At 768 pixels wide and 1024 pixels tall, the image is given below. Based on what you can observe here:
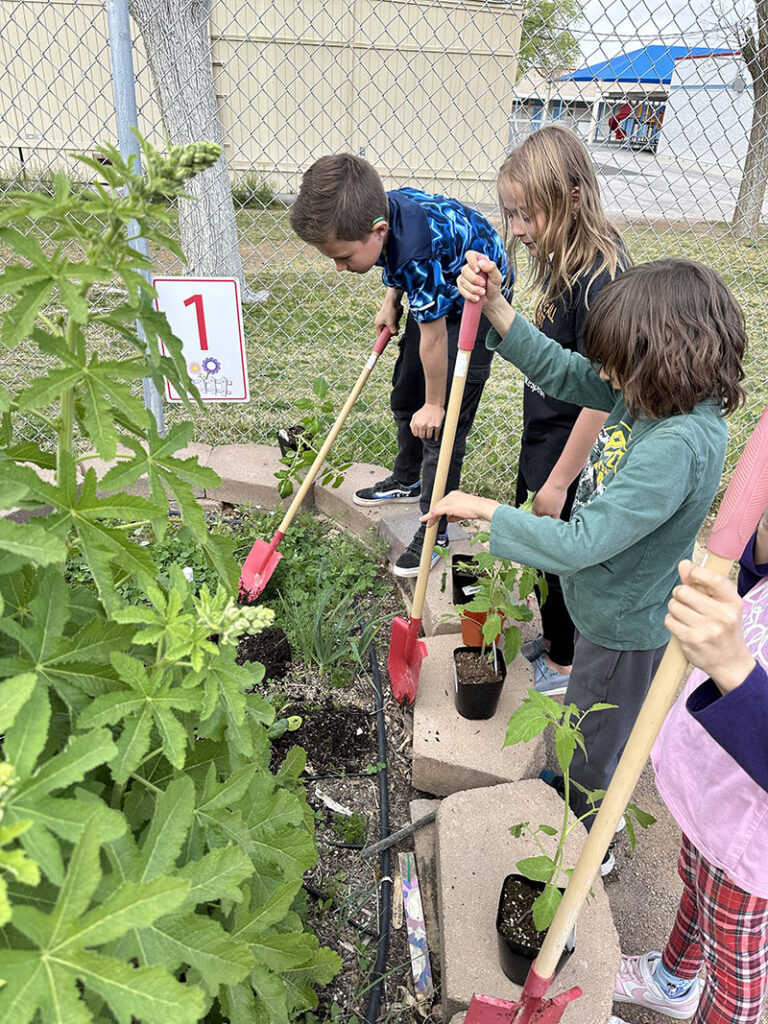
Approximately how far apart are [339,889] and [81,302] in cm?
159

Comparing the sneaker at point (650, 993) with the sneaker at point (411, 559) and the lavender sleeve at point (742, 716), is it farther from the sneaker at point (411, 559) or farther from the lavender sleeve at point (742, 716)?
the sneaker at point (411, 559)

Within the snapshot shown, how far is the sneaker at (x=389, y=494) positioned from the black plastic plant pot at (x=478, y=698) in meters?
1.19

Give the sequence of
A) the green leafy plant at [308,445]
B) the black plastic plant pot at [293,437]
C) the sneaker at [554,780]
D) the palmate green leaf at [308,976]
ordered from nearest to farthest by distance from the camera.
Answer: the palmate green leaf at [308,976] → the sneaker at [554,780] → the green leafy plant at [308,445] → the black plastic plant pot at [293,437]

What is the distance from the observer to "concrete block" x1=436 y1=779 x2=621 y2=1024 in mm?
1555

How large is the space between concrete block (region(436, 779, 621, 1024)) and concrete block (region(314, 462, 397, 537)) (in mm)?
1465

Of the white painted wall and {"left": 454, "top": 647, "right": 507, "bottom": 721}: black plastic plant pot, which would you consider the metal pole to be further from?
the white painted wall

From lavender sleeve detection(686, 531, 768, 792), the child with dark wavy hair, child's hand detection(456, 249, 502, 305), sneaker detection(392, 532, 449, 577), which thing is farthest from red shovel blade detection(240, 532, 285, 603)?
lavender sleeve detection(686, 531, 768, 792)

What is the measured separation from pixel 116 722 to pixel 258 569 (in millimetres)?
1909

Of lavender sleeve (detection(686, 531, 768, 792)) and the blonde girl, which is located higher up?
the blonde girl

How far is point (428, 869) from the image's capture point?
197 cm

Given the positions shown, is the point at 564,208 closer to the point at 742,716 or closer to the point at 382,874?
the point at 742,716

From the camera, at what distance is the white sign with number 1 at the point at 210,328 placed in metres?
2.38

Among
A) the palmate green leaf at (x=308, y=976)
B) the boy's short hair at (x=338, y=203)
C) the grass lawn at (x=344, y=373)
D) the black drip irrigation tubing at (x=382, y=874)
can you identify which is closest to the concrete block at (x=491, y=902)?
the black drip irrigation tubing at (x=382, y=874)

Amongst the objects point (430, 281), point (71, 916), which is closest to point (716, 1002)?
point (71, 916)
